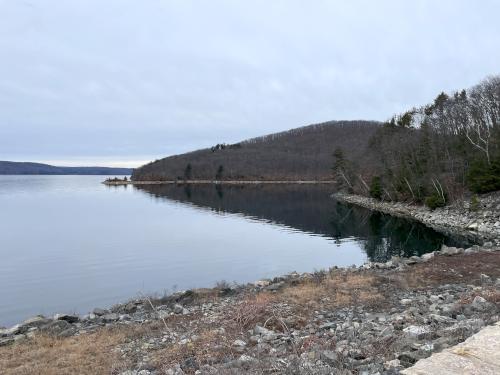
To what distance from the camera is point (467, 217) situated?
43.6 meters

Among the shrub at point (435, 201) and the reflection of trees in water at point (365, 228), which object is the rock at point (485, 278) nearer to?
the reflection of trees in water at point (365, 228)

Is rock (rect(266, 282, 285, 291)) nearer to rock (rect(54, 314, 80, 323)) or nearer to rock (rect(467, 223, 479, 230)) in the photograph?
rock (rect(54, 314, 80, 323))

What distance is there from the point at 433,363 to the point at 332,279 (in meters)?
12.8

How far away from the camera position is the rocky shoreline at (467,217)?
125 feet

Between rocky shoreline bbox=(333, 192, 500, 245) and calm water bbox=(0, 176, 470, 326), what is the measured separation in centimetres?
240

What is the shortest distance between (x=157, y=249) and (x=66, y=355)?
23766 millimetres

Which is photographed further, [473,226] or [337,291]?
[473,226]

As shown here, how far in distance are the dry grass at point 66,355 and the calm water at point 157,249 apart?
6.83 m

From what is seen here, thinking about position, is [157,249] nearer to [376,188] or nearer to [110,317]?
[110,317]

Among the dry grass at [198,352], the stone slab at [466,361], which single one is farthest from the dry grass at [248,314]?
the stone slab at [466,361]

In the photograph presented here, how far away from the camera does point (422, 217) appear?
5194 cm

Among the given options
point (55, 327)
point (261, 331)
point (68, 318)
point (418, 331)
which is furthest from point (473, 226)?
point (55, 327)

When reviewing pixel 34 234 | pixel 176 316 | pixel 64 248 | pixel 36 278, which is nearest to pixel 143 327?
pixel 176 316

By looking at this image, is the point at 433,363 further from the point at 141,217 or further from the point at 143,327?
the point at 141,217
